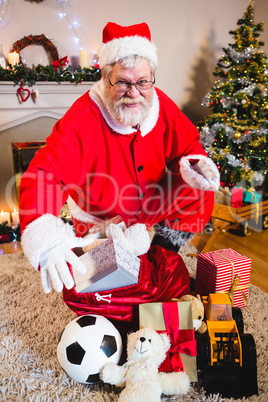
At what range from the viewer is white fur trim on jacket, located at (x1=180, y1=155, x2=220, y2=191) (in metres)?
1.34

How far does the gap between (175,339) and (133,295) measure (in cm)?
22

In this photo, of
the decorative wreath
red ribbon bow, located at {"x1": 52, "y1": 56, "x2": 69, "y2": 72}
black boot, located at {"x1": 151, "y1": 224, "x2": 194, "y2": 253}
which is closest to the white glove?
black boot, located at {"x1": 151, "y1": 224, "x2": 194, "y2": 253}

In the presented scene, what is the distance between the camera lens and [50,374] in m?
1.18

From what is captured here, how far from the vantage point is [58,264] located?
3.05 ft

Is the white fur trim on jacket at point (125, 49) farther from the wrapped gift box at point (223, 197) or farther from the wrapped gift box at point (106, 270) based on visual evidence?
the wrapped gift box at point (223, 197)

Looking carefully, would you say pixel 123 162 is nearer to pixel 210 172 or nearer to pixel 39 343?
pixel 210 172

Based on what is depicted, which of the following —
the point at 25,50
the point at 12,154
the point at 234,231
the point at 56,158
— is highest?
the point at 25,50

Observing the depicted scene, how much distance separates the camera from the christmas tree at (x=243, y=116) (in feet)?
8.98

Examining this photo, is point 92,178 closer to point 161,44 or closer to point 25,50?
point 25,50

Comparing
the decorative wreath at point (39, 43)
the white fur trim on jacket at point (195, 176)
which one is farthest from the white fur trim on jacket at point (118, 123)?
the decorative wreath at point (39, 43)

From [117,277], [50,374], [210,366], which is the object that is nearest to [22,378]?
[50,374]

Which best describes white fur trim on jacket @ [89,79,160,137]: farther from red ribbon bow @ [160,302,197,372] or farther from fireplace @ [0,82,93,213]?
fireplace @ [0,82,93,213]

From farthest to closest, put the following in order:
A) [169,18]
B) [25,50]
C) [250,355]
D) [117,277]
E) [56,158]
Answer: [169,18] < [25,50] < [56,158] < [117,277] < [250,355]

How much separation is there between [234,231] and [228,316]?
1564 millimetres
